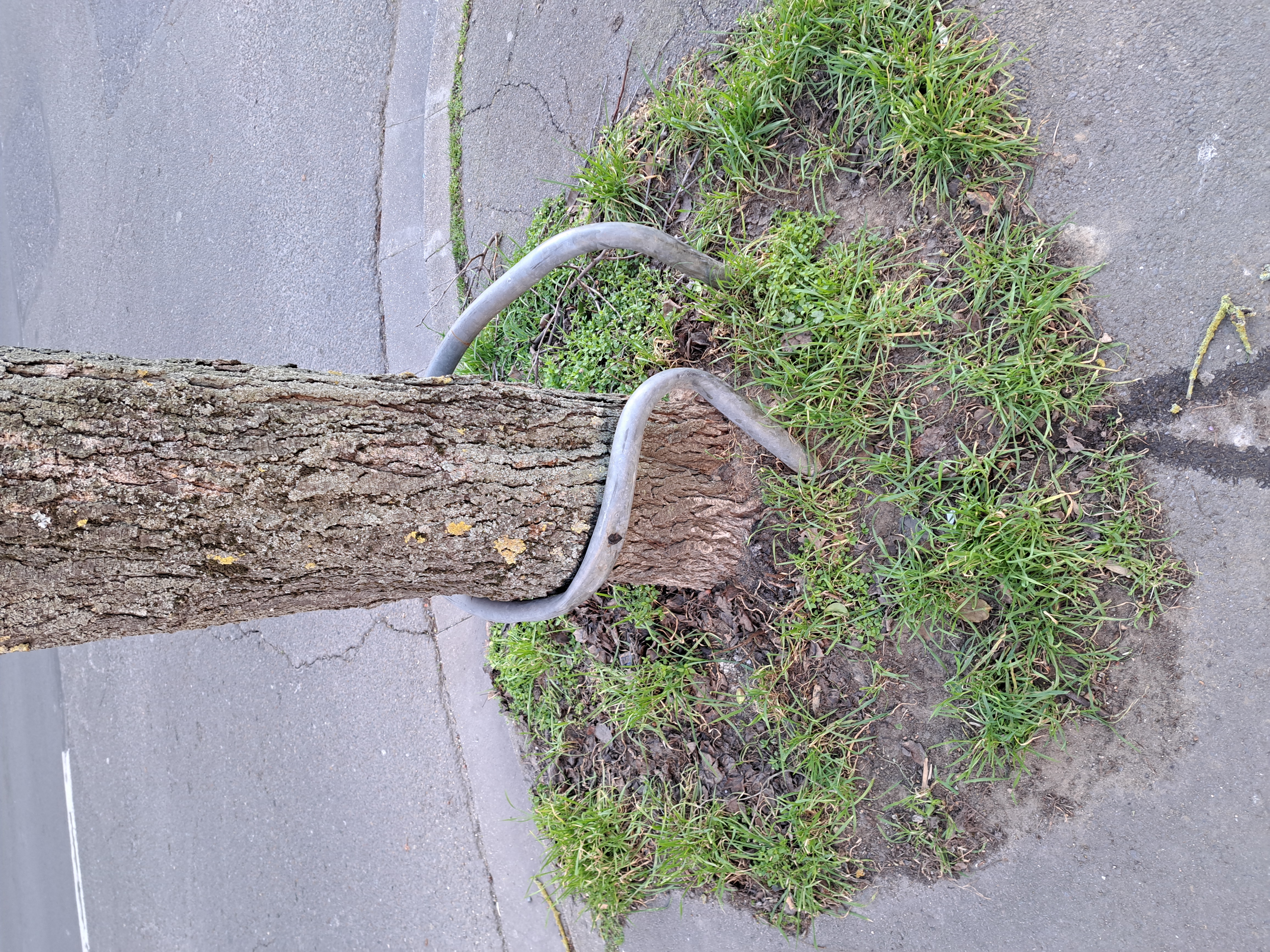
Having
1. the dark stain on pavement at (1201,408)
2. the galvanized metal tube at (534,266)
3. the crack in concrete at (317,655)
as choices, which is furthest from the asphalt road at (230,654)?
the dark stain on pavement at (1201,408)

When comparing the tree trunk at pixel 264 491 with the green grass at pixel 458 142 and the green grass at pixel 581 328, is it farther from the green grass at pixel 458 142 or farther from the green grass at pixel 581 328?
the green grass at pixel 458 142

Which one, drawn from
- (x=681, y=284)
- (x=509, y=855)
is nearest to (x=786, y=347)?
(x=681, y=284)

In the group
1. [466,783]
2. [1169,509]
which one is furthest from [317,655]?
[1169,509]

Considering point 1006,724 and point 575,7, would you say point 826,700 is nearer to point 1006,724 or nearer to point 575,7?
point 1006,724

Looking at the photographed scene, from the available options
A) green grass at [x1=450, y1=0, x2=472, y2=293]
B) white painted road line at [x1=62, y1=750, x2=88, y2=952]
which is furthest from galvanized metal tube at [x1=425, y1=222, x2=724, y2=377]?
white painted road line at [x1=62, y1=750, x2=88, y2=952]

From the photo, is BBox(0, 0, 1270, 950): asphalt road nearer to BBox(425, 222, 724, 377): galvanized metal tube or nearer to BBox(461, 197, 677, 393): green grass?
BBox(461, 197, 677, 393): green grass

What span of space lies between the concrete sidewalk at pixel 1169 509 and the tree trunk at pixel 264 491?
1387 mm

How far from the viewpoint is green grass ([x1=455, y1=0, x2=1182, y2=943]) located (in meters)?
2.16

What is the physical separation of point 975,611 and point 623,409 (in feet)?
3.44

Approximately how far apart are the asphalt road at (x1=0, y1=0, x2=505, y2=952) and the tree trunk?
1.99m

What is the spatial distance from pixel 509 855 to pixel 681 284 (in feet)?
7.41

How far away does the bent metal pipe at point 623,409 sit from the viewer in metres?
1.83

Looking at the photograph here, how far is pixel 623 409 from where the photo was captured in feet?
6.88

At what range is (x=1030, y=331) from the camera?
2.17m
